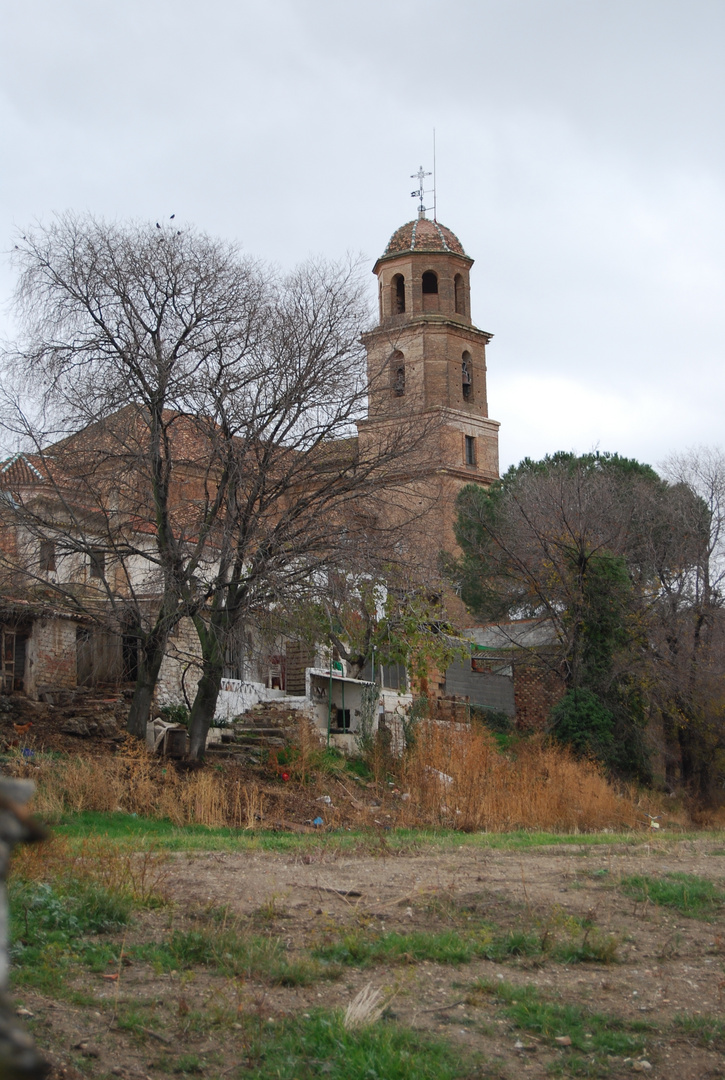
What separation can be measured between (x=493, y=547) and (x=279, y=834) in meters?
24.9

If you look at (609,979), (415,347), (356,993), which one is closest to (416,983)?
(356,993)

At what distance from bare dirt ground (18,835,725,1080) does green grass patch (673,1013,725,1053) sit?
1.8 inches

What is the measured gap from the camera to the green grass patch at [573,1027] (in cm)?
605

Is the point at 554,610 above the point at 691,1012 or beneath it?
above

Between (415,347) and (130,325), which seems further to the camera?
(415,347)

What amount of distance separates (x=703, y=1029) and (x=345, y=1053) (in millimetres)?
2153

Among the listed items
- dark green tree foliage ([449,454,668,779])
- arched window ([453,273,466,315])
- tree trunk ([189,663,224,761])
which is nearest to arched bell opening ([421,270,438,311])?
arched window ([453,273,466,315])

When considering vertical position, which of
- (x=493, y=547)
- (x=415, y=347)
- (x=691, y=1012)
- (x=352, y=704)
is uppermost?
(x=415, y=347)

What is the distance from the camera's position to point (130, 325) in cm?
1880

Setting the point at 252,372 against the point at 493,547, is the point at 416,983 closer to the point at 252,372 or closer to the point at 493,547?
the point at 252,372

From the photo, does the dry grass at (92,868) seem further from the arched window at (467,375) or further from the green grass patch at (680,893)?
the arched window at (467,375)

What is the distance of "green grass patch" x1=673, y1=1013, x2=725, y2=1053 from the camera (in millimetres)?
6227

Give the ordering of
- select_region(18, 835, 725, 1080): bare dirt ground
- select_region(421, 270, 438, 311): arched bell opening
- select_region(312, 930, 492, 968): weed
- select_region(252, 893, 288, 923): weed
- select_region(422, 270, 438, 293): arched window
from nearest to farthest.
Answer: select_region(18, 835, 725, 1080): bare dirt ground, select_region(312, 930, 492, 968): weed, select_region(252, 893, 288, 923): weed, select_region(421, 270, 438, 311): arched bell opening, select_region(422, 270, 438, 293): arched window

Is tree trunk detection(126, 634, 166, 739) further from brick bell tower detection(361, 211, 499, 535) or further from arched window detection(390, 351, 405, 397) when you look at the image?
brick bell tower detection(361, 211, 499, 535)
